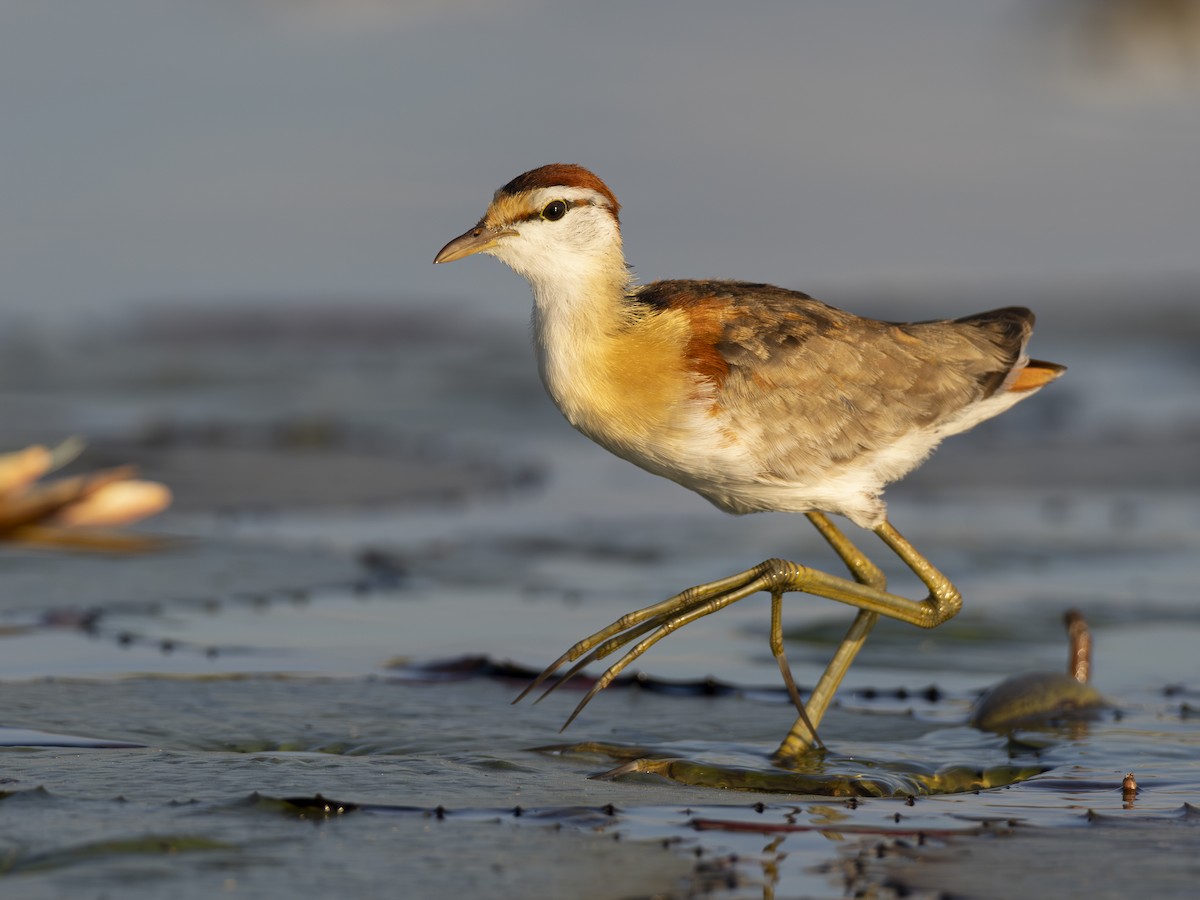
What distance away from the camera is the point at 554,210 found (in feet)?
20.7

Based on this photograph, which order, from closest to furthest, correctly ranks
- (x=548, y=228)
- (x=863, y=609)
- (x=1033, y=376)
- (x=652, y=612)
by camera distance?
(x=652, y=612) < (x=548, y=228) < (x=863, y=609) < (x=1033, y=376)

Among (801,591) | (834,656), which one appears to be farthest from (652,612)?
(834,656)

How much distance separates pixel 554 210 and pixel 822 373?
1119 mm

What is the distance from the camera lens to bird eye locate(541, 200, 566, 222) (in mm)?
6293

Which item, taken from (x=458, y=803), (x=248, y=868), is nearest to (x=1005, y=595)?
(x=458, y=803)

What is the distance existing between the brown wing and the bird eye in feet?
1.35

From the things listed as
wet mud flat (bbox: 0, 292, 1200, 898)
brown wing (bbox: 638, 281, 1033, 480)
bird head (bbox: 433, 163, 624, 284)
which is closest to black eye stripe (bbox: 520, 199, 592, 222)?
bird head (bbox: 433, 163, 624, 284)

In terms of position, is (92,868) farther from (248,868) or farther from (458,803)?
(458,803)

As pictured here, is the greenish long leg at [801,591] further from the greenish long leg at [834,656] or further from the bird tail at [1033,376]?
the bird tail at [1033,376]

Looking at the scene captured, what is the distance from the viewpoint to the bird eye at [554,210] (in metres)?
6.29

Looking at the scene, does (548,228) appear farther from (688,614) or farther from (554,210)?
(688,614)

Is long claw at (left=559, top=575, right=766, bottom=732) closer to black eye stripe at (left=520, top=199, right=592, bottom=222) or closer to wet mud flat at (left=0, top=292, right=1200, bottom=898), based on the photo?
wet mud flat at (left=0, top=292, right=1200, bottom=898)

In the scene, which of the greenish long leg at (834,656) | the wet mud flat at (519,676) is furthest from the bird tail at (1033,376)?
the wet mud flat at (519,676)

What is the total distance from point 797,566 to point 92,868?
2813 millimetres
